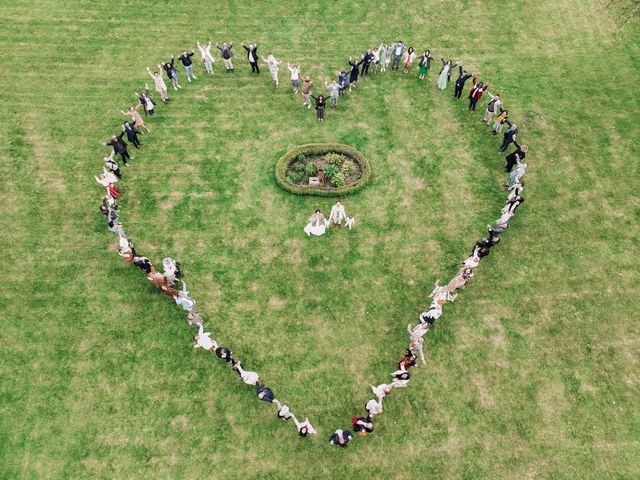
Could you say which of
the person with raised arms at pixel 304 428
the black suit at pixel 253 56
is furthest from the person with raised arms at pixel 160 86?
the person with raised arms at pixel 304 428

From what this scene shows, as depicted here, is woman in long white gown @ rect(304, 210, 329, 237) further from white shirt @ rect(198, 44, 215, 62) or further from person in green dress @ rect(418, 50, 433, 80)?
white shirt @ rect(198, 44, 215, 62)

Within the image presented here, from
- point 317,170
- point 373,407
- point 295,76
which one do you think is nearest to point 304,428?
point 373,407

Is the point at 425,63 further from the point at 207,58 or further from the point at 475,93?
the point at 207,58

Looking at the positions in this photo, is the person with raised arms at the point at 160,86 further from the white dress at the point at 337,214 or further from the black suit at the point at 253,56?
the white dress at the point at 337,214

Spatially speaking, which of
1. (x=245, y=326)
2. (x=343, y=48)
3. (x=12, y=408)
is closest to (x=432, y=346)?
(x=245, y=326)

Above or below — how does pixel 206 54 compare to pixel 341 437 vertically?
above

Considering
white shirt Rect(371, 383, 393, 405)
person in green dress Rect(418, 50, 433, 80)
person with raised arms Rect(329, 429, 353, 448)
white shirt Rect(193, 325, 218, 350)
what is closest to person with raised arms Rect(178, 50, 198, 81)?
person in green dress Rect(418, 50, 433, 80)

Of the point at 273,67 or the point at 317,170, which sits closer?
the point at 317,170

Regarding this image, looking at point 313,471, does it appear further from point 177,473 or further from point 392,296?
point 392,296
